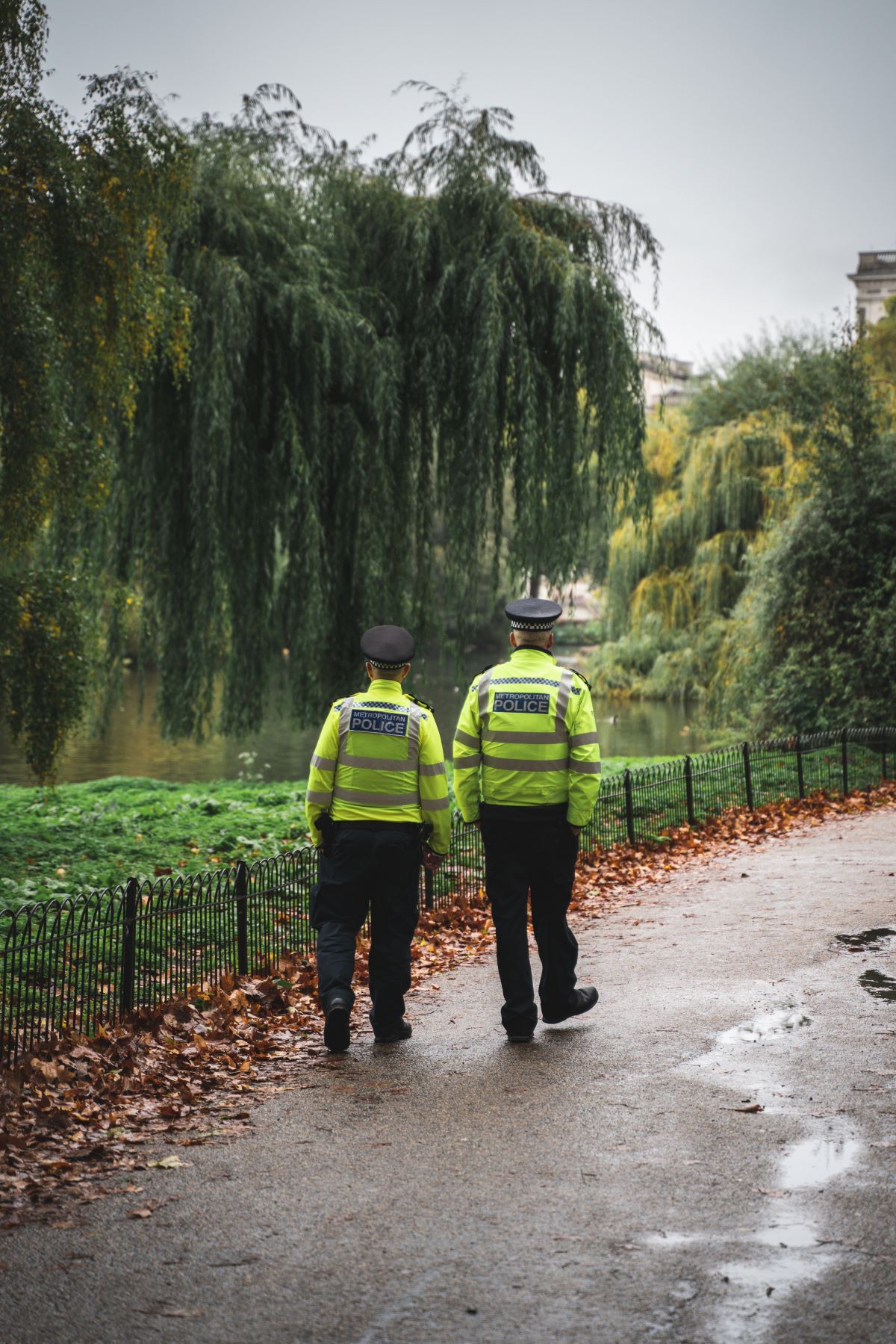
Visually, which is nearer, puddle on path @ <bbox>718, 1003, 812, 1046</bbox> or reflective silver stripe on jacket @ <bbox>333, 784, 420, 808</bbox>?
puddle on path @ <bbox>718, 1003, 812, 1046</bbox>

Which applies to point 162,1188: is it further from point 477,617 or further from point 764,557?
point 764,557

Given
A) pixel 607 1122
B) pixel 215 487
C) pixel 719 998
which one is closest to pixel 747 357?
pixel 215 487

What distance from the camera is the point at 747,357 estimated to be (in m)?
31.4

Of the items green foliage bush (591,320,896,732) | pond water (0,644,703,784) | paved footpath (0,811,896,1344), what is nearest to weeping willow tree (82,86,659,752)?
green foliage bush (591,320,896,732)

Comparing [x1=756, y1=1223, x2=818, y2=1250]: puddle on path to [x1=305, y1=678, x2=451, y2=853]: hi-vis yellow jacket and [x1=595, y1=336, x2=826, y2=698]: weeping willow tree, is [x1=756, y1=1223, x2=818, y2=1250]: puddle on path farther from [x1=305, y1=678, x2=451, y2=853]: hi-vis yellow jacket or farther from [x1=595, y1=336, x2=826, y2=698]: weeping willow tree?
[x1=595, y1=336, x2=826, y2=698]: weeping willow tree

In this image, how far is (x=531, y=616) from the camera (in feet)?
21.1

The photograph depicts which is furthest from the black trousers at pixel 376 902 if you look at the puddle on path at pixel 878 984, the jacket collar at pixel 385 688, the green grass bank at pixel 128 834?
the green grass bank at pixel 128 834

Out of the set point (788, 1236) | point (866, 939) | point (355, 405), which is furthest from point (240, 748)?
point (788, 1236)

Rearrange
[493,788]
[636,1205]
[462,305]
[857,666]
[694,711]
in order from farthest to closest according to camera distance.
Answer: [694,711] < [857,666] < [462,305] < [493,788] < [636,1205]

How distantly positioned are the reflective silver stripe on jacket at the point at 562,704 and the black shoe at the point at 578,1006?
1.27 m

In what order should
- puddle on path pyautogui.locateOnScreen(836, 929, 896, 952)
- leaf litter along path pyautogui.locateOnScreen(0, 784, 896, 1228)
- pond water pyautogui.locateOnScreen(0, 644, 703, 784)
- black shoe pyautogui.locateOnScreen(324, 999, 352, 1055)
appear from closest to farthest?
leaf litter along path pyautogui.locateOnScreen(0, 784, 896, 1228) < black shoe pyautogui.locateOnScreen(324, 999, 352, 1055) < puddle on path pyautogui.locateOnScreen(836, 929, 896, 952) < pond water pyautogui.locateOnScreen(0, 644, 703, 784)

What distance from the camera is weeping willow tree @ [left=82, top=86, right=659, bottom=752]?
1396 centimetres

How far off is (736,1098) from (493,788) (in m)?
1.82

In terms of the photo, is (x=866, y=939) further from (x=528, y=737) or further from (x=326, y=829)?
(x=326, y=829)
